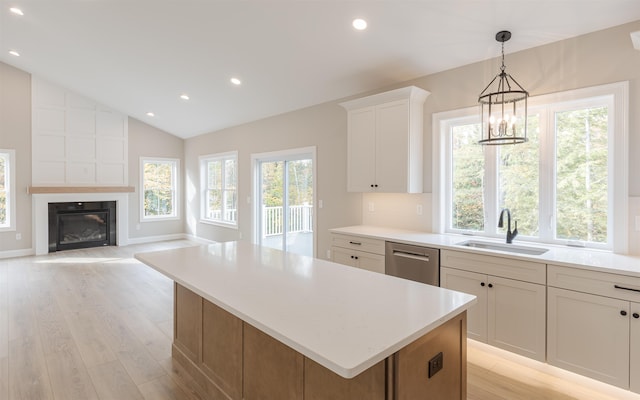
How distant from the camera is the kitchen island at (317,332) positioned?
1.23 metres

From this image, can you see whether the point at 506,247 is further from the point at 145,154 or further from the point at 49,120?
the point at 49,120

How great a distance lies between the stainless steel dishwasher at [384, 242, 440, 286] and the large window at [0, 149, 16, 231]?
290 inches

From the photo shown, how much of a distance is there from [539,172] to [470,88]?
108cm

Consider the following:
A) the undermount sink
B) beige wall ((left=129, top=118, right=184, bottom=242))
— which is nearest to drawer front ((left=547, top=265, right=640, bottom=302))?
the undermount sink

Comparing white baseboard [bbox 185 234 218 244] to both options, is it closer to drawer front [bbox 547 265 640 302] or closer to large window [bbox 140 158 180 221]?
large window [bbox 140 158 180 221]

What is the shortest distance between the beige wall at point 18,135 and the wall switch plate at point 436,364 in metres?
8.24

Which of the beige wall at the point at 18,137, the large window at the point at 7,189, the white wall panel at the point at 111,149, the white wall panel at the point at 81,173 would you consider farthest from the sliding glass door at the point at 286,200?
the large window at the point at 7,189

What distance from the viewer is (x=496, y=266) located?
2697 millimetres

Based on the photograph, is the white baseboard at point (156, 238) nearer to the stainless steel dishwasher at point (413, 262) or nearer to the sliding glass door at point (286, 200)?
the sliding glass door at point (286, 200)

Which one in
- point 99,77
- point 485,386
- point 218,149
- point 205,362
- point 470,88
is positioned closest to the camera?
point 205,362

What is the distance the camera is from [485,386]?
2402 millimetres

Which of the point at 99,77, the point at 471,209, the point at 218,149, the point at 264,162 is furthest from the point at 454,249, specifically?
the point at 99,77

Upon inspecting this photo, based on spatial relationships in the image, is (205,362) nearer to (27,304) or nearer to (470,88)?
(27,304)

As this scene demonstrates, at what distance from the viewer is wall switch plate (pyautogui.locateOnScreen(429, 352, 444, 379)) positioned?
4.70 ft
